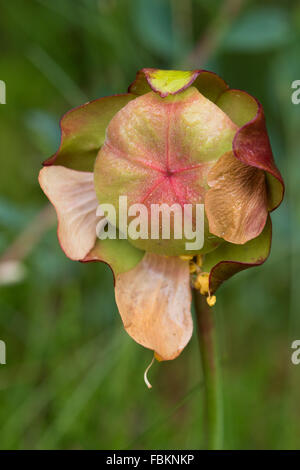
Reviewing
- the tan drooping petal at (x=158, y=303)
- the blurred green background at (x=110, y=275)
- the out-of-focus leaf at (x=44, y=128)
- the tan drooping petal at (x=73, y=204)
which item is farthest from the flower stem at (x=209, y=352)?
the out-of-focus leaf at (x=44, y=128)

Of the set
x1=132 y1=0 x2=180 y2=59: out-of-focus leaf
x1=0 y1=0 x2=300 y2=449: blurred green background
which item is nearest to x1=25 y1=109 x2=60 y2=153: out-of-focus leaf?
x1=0 y1=0 x2=300 y2=449: blurred green background

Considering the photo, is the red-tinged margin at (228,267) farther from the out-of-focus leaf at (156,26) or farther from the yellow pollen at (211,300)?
the out-of-focus leaf at (156,26)

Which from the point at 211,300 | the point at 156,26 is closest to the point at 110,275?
the point at 156,26

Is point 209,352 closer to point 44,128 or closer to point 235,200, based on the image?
point 235,200

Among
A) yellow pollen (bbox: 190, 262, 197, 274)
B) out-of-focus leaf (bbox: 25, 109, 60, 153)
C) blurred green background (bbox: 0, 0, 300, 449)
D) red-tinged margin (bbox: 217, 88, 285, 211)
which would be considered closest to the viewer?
red-tinged margin (bbox: 217, 88, 285, 211)

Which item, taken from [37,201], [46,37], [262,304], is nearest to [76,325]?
[37,201]

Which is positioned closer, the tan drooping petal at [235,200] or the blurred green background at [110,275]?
the tan drooping petal at [235,200]

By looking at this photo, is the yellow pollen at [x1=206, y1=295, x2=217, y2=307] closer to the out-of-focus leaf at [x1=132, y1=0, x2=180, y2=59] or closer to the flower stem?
the flower stem

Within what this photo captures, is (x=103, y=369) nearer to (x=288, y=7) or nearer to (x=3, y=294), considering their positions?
(x=3, y=294)

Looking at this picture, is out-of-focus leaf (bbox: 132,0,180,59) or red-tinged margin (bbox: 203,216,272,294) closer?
red-tinged margin (bbox: 203,216,272,294)
